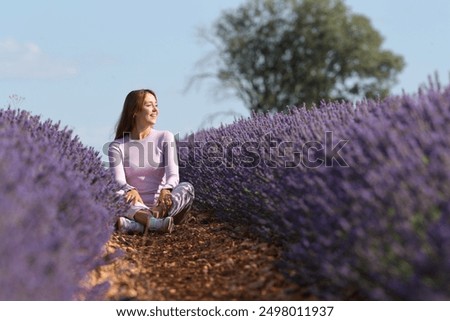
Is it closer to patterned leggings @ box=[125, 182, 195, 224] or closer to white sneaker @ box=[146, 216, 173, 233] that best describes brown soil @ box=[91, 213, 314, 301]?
white sneaker @ box=[146, 216, 173, 233]

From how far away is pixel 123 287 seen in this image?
3852 mm

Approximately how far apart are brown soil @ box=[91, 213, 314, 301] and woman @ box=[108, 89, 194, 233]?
0.50m

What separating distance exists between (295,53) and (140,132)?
18.7 meters

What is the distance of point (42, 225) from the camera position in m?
2.60

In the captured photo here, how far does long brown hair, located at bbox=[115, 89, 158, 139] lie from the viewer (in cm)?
646

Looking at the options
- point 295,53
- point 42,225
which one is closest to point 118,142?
point 42,225

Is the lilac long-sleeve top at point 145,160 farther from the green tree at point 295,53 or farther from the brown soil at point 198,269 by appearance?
the green tree at point 295,53

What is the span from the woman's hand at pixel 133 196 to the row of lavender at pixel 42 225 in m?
1.21

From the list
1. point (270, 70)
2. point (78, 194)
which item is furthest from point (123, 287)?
point (270, 70)

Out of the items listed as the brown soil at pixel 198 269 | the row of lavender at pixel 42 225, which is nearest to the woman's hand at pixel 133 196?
the brown soil at pixel 198 269

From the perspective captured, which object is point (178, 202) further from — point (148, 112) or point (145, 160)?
point (148, 112)

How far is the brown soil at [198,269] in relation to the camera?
3445 millimetres

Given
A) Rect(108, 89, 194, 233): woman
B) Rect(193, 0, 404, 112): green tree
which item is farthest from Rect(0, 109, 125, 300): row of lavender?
Rect(193, 0, 404, 112): green tree
